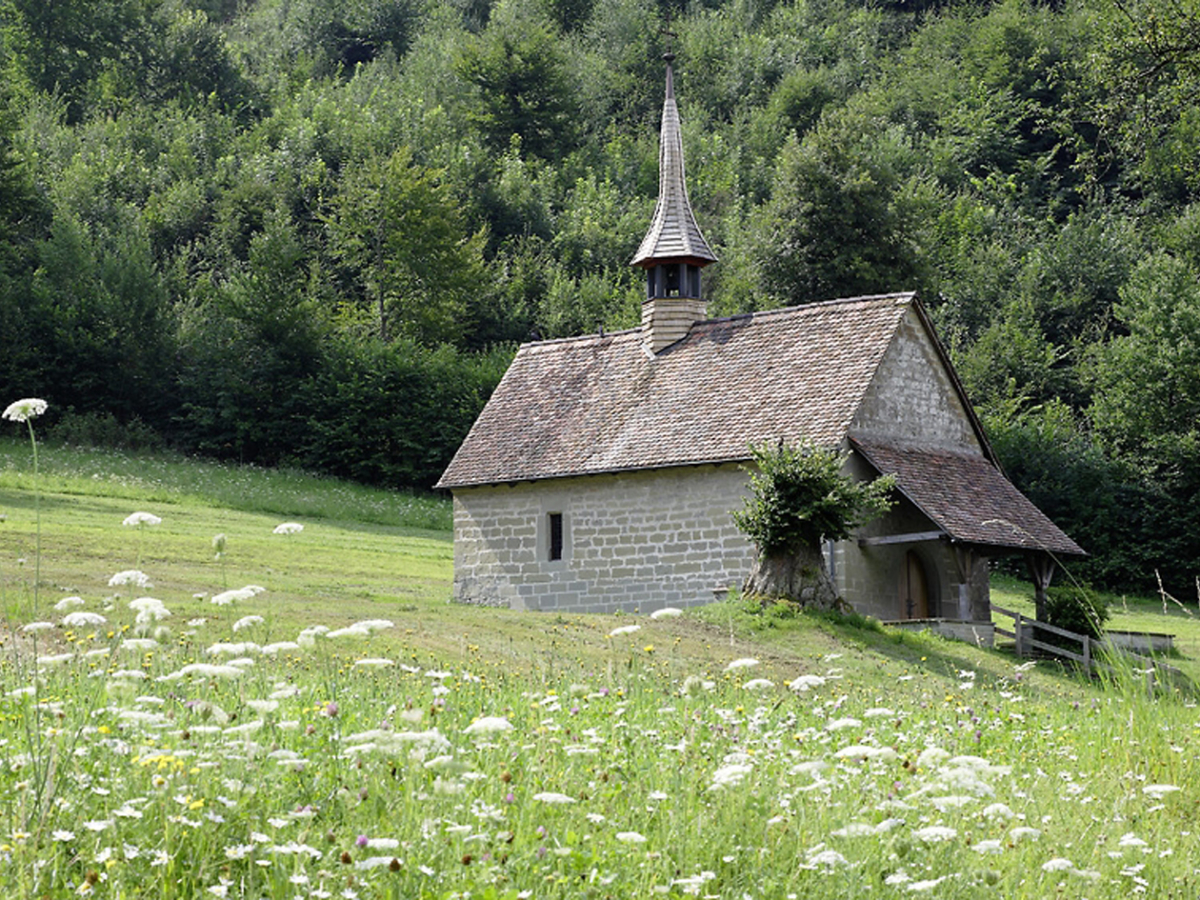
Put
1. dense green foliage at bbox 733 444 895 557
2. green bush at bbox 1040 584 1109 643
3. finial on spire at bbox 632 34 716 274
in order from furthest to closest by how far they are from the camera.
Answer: finial on spire at bbox 632 34 716 274
green bush at bbox 1040 584 1109 643
dense green foliage at bbox 733 444 895 557

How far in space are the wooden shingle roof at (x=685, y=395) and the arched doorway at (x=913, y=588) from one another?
11.2 ft

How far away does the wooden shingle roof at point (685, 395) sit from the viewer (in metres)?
28.0

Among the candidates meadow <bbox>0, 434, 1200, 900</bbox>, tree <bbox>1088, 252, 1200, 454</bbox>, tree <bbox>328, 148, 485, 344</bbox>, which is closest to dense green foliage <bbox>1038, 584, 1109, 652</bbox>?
meadow <bbox>0, 434, 1200, 900</bbox>

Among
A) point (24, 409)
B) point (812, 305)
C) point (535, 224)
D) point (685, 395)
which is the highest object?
point (535, 224)

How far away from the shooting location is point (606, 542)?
29.2 metres

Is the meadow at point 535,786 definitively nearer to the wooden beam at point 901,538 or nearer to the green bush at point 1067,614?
the wooden beam at point 901,538

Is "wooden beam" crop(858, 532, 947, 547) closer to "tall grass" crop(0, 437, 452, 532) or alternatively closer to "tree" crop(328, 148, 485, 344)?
"tall grass" crop(0, 437, 452, 532)

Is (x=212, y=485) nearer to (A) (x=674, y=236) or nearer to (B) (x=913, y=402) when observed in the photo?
(A) (x=674, y=236)

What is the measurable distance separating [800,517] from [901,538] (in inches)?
162

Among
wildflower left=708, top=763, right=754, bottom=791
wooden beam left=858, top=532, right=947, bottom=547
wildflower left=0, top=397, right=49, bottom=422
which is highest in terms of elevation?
wildflower left=0, top=397, right=49, bottom=422

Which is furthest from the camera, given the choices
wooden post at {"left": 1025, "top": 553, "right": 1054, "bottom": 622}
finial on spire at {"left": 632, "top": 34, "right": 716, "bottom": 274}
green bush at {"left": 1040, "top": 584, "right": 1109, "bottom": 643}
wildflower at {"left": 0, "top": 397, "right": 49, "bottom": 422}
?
finial on spire at {"left": 632, "top": 34, "right": 716, "bottom": 274}

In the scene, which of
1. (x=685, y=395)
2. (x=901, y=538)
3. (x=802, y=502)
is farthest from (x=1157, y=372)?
(x=802, y=502)

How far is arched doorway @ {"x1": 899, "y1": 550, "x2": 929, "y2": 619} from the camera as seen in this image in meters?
28.3

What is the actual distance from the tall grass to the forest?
1910 millimetres
